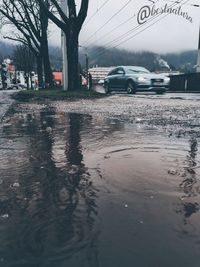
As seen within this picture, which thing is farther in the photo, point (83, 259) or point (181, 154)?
point (181, 154)

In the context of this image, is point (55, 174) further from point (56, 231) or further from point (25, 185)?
point (56, 231)

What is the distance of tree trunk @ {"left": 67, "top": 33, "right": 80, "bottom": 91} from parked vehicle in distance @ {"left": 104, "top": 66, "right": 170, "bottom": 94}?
259 cm

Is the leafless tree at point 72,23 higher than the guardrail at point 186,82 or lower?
higher

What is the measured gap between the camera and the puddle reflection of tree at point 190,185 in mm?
2132

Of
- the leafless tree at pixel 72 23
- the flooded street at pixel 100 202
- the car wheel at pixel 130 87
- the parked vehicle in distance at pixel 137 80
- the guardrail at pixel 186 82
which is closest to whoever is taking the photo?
the flooded street at pixel 100 202

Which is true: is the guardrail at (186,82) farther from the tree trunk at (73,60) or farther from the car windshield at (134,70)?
the tree trunk at (73,60)

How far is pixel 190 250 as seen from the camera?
1.65m

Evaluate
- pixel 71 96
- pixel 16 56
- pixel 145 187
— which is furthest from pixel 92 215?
pixel 16 56

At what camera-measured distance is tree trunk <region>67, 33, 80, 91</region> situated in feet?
50.2

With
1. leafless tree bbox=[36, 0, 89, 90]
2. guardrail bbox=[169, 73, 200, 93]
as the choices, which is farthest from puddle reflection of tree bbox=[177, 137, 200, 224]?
guardrail bbox=[169, 73, 200, 93]

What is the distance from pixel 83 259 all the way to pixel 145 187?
42.4 inches

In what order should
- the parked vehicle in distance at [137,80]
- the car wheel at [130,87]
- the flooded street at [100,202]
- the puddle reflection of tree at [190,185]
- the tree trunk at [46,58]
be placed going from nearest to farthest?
the flooded street at [100,202] → the puddle reflection of tree at [190,185] → the parked vehicle in distance at [137,80] → the car wheel at [130,87] → the tree trunk at [46,58]

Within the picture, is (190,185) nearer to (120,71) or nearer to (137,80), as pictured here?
(137,80)

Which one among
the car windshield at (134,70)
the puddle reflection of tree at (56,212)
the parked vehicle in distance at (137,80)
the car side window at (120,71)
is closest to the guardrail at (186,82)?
the parked vehicle in distance at (137,80)
